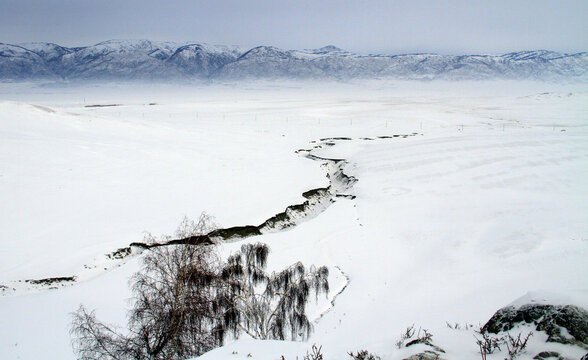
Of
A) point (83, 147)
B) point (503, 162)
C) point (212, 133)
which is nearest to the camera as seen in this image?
point (83, 147)

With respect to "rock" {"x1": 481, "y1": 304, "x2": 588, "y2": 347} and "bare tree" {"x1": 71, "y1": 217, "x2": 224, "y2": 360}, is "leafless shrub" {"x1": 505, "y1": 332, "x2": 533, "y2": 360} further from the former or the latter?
"bare tree" {"x1": 71, "y1": 217, "x2": 224, "y2": 360}

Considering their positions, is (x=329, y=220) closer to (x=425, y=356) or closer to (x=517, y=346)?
(x=425, y=356)

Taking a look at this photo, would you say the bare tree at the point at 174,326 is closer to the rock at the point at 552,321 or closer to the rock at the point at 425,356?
the rock at the point at 425,356

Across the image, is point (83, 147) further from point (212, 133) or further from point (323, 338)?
point (323, 338)

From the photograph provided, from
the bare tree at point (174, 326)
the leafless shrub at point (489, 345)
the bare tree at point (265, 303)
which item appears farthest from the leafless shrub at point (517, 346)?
the bare tree at point (174, 326)

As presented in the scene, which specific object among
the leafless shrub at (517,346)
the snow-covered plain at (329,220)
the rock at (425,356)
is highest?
the leafless shrub at (517,346)

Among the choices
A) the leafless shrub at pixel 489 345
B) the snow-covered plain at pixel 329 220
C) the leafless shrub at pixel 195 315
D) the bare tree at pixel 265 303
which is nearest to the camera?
the leafless shrub at pixel 489 345

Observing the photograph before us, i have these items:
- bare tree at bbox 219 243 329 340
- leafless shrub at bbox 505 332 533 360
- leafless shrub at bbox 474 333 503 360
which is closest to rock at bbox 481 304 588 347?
leafless shrub at bbox 505 332 533 360

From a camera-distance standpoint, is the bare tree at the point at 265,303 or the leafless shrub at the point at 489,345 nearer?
the leafless shrub at the point at 489,345

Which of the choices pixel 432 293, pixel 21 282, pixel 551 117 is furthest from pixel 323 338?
pixel 551 117
